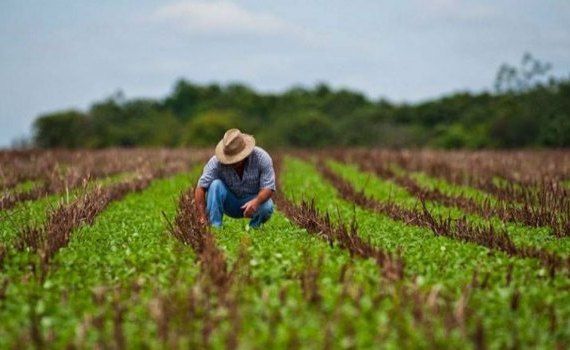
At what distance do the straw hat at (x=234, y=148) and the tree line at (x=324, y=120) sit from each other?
3664cm

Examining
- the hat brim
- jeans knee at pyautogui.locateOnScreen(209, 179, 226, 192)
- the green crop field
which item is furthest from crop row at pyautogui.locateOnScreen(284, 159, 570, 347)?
jeans knee at pyautogui.locateOnScreen(209, 179, 226, 192)

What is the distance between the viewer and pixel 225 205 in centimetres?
924

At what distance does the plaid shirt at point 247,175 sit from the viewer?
8711 mm

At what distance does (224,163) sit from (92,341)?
4364mm

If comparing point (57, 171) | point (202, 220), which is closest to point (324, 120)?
point (57, 171)

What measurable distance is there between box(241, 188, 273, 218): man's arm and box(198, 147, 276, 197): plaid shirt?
9cm

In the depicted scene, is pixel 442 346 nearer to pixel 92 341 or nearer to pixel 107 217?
pixel 92 341

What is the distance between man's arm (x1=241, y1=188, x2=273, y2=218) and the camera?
27.7 feet

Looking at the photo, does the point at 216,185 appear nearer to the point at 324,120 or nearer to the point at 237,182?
the point at 237,182

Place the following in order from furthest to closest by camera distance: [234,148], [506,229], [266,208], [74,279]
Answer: [266,208], [234,148], [506,229], [74,279]

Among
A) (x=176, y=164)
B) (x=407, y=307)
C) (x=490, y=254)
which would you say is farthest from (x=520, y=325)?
(x=176, y=164)

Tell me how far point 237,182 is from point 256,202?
63 cm

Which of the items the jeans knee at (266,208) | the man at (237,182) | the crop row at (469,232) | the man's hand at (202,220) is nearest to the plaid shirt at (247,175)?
the man at (237,182)

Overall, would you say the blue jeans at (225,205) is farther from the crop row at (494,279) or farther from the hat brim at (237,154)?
the crop row at (494,279)
